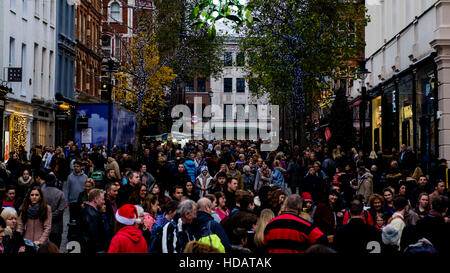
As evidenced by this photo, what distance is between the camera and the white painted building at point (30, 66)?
117 ft

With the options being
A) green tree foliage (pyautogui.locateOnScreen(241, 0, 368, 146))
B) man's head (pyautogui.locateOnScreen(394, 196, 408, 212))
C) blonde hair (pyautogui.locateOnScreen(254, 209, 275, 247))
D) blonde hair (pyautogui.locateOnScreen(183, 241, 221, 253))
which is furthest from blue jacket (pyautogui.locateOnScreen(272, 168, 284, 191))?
green tree foliage (pyautogui.locateOnScreen(241, 0, 368, 146))

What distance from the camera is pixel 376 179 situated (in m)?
20.6

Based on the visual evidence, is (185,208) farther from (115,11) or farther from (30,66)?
(115,11)

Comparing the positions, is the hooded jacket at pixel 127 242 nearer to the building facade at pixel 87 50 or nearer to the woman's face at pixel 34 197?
the woman's face at pixel 34 197

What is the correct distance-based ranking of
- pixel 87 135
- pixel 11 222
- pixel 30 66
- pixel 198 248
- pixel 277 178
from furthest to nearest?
pixel 30 66
pixel 87 135
pixel 277 178
pixel 11 222
pixel 198 248

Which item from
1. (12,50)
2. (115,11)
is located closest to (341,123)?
(12,50)

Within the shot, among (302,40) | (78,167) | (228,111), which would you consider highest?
(228,111)

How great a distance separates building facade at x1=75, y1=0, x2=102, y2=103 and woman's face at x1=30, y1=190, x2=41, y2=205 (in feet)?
129

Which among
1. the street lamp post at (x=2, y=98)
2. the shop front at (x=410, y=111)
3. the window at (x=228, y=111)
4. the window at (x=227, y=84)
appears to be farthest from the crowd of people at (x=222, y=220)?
the window at (x=227, y=84)

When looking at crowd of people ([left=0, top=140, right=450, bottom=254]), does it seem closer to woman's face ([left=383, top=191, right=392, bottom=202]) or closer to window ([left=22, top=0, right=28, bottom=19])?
woman's face ([left=383, top=191, right=392, bottom=202])

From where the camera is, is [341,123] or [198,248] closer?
[198,248]

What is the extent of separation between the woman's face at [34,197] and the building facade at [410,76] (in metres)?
16.4

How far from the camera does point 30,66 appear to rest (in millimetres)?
39656

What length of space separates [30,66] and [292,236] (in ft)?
110
